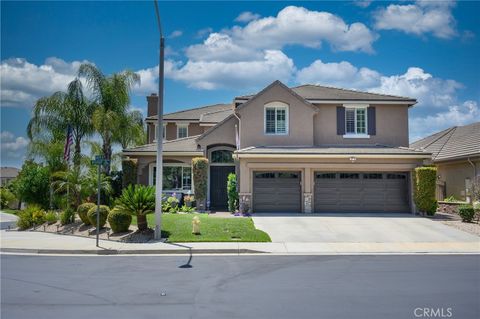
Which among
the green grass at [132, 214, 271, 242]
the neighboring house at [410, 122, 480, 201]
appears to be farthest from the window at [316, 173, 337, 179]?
the neighboring house at [410, 122, 480, 201]

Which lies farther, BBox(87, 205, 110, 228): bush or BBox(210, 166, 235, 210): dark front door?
BBox(210, 166, 235, 210): dark front door

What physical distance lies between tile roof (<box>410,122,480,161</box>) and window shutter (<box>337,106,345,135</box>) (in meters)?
7.56

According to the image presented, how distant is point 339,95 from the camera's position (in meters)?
24.7

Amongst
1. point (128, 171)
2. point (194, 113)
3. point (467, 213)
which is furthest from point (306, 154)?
point (194, 113)

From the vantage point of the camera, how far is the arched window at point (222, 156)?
25.6 m

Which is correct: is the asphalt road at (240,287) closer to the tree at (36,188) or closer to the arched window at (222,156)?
the arched window at (222,156)

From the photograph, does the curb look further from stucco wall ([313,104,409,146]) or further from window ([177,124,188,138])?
window ([177,124,188,138])

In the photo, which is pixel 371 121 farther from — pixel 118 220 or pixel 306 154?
pixel 118 220

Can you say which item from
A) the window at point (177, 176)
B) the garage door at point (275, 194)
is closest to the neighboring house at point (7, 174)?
the window at point (177, 176)

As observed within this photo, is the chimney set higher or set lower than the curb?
higher

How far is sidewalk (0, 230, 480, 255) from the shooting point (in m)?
13.5

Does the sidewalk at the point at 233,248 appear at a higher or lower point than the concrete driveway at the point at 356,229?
lower

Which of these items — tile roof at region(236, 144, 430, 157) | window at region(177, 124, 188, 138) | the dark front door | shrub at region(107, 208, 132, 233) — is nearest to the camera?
shrub at region(107, 208, 132, 233)

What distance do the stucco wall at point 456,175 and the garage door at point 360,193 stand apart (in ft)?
19.1
